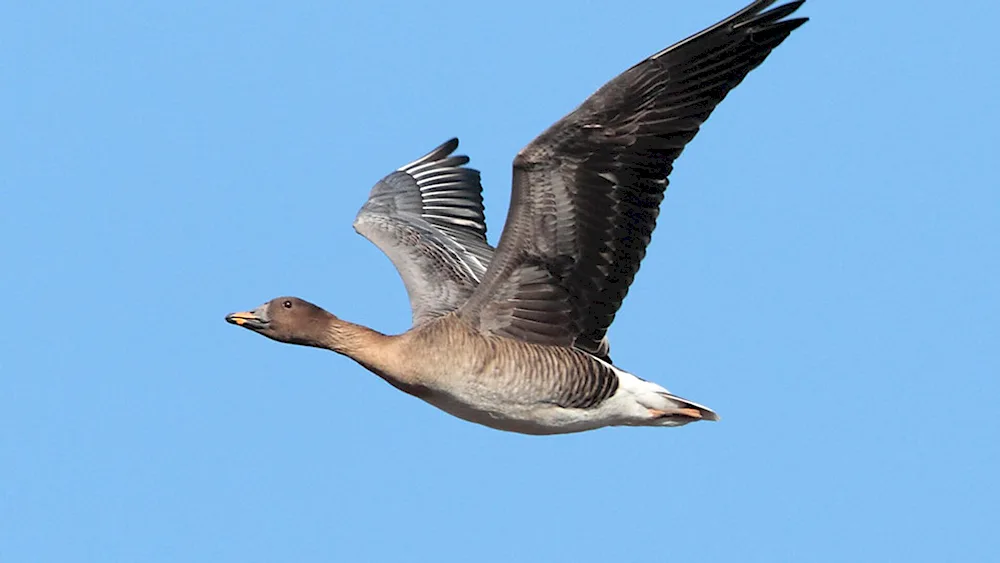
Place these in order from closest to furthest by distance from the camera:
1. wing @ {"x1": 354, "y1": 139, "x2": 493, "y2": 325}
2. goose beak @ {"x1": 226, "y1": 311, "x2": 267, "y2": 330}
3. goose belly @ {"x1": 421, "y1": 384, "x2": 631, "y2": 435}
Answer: goose belly @ {"x1": 421, "y1": 384, "x2": 631, "y2": 435} < goose beak @ {"x1": 226, "y1": 311, "x2": 267, "y2": 330} < wing @ {"x1": 354, "y1": 139, "x2": 493, "y2": 325}

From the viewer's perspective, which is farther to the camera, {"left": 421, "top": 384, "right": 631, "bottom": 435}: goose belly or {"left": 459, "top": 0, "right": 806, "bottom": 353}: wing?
{"left": 421, "top": 384, "right": 631, "bottom": 435}: goose belly

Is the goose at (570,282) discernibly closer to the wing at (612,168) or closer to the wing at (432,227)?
the wing at (612,168)

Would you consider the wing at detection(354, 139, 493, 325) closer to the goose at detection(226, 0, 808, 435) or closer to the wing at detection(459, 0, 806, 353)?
the goose at detection(226, 0, 808, 435)

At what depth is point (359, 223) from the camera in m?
17.2

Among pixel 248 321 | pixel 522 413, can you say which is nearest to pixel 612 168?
pixel 522 413

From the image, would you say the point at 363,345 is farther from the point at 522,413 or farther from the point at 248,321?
the point at 522,413

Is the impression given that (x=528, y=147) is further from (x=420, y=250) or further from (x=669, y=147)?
(x=420, y=250)

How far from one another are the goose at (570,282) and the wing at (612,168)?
0.01 meters

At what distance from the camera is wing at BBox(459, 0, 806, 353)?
12.5m

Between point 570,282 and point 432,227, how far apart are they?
410 cm

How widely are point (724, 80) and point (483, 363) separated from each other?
319 centimetres

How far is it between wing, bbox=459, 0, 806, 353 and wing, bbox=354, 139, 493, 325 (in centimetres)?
171

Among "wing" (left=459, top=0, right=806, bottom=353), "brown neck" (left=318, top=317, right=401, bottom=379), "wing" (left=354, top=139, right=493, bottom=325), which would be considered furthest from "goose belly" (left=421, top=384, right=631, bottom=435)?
"wing" (left=354, top=139, right=493, bottom=325)

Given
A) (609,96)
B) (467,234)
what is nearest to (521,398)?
(609,96)
